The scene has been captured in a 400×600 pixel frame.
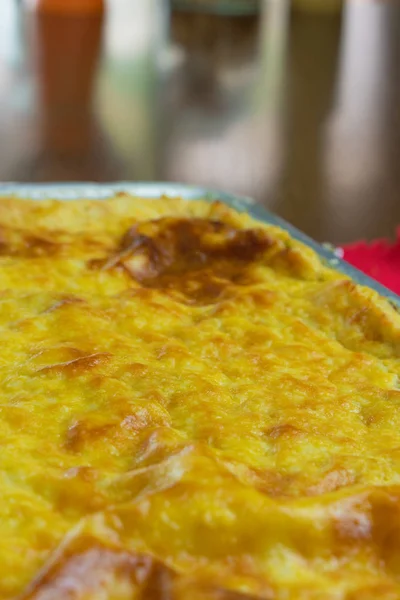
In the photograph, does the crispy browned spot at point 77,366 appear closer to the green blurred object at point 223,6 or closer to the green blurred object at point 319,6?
the green blurred object at point 223,6

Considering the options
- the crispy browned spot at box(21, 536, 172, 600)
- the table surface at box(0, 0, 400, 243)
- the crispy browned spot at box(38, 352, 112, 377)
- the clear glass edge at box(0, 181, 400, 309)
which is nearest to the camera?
the crispy browned spot at box(21, 536, 172, 600)

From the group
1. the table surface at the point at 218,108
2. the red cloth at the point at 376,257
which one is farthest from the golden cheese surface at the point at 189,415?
the table surface at the point at 218,108

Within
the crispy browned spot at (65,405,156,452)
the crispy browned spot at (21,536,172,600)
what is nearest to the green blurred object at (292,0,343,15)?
the crispy browned spot at (65,405,156,452)

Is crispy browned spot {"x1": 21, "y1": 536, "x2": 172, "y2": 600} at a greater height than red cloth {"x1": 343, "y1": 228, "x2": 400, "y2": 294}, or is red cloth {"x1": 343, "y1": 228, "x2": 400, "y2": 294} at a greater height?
crispy browned spot {"x1": 21, "y1": 536, "x2": 172, "y2": 600}

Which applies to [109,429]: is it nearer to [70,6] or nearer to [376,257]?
[376,257]

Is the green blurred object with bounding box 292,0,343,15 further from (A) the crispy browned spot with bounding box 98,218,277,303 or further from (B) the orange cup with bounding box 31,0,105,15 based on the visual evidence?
(A) the crispy browned spot with bounding box 98,218,277,303

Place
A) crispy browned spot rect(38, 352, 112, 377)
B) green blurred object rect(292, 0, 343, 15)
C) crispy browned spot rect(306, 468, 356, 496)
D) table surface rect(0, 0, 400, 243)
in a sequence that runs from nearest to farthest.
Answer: crispy browned spot rect(306, 468, 356, 496)
crispy browned spot rect(38, 352, 112, 377)
table surface rect(0, 0, 400, 243)
green blurred object rect(292, 0, 343, 15)
